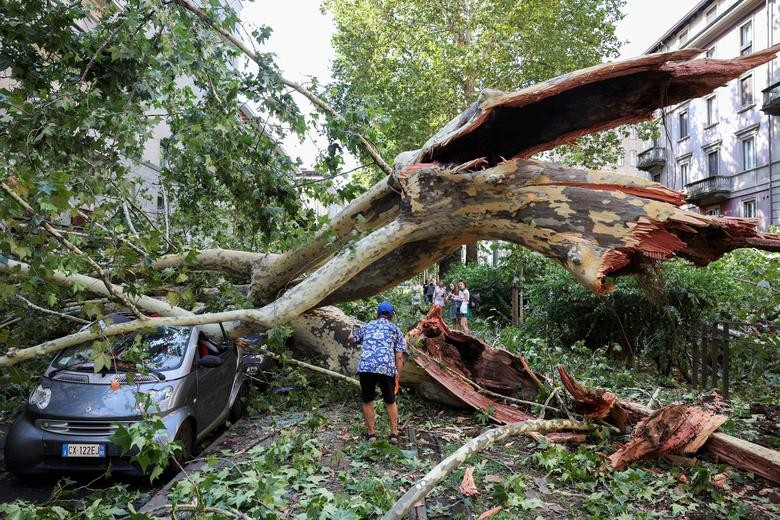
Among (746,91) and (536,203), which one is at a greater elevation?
(746,91)

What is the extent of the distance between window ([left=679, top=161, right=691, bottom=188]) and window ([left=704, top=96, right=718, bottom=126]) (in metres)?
3.22

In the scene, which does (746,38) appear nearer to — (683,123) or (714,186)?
Result: (683,123)

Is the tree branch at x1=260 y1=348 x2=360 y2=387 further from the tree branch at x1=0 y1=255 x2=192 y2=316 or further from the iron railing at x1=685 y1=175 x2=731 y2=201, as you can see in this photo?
the iron railing at x1=685 y1=175 x2=731 y2=201

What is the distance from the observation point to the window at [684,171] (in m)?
32.1

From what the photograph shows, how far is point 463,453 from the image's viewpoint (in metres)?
3.93

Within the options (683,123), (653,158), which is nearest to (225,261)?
(683,123)

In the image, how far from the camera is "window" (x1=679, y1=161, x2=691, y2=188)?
32062 mm

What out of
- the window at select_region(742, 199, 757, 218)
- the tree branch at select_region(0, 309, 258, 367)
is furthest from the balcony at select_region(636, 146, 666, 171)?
the tree branch at select_region(0, 309, 258, 367)

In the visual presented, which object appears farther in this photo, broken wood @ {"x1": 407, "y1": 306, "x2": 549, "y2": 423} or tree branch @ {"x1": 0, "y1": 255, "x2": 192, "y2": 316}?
broken wood @ {"x1": 407, "y1": 306, "x2": 549, "y2": 423}

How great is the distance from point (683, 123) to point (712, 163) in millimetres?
4137

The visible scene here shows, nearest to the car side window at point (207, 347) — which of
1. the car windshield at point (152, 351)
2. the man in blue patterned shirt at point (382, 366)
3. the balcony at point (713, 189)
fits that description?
the car windshield at point (152, 351)

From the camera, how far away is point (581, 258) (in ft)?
14.5

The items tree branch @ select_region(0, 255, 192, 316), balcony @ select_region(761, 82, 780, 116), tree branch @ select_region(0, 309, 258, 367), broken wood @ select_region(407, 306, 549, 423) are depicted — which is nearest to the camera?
tree branch @ select_region(0, 255, 192, 316)

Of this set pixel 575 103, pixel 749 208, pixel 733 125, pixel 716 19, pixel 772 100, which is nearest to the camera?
pixel 575 103
